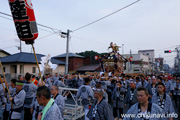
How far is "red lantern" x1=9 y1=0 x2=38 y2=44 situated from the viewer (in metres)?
4.54

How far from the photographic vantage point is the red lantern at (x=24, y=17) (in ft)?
14.9

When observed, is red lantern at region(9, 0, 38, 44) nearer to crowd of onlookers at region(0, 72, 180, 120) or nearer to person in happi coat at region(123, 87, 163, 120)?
crowd of onlookers at region(0, 72, 180, 120)

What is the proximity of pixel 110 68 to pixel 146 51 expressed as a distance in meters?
66.8

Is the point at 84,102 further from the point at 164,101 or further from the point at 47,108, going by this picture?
the point at 47,108

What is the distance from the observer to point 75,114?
6.64 m

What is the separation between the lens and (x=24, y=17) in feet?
15.1

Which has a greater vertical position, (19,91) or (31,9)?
(31,9)

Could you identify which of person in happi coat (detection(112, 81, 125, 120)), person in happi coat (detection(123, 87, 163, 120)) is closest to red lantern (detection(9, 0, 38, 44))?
person in happi coat (detection(123, 87, 163, 120))

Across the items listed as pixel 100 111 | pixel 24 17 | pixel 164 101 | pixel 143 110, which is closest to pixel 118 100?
pixel 164 101

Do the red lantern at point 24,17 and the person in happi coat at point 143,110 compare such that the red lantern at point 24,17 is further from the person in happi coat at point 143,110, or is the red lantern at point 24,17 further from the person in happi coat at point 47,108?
the person in happi coat at point 143,110

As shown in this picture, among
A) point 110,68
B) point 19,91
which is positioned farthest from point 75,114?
point 110,68

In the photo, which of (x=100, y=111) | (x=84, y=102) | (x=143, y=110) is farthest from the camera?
(x=84, y=102)

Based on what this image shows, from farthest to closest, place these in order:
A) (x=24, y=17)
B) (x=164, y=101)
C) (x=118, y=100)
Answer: (x=118, y=100), (x=24, y=17), (x=164, y=101)

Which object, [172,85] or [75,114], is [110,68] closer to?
[172,85]
